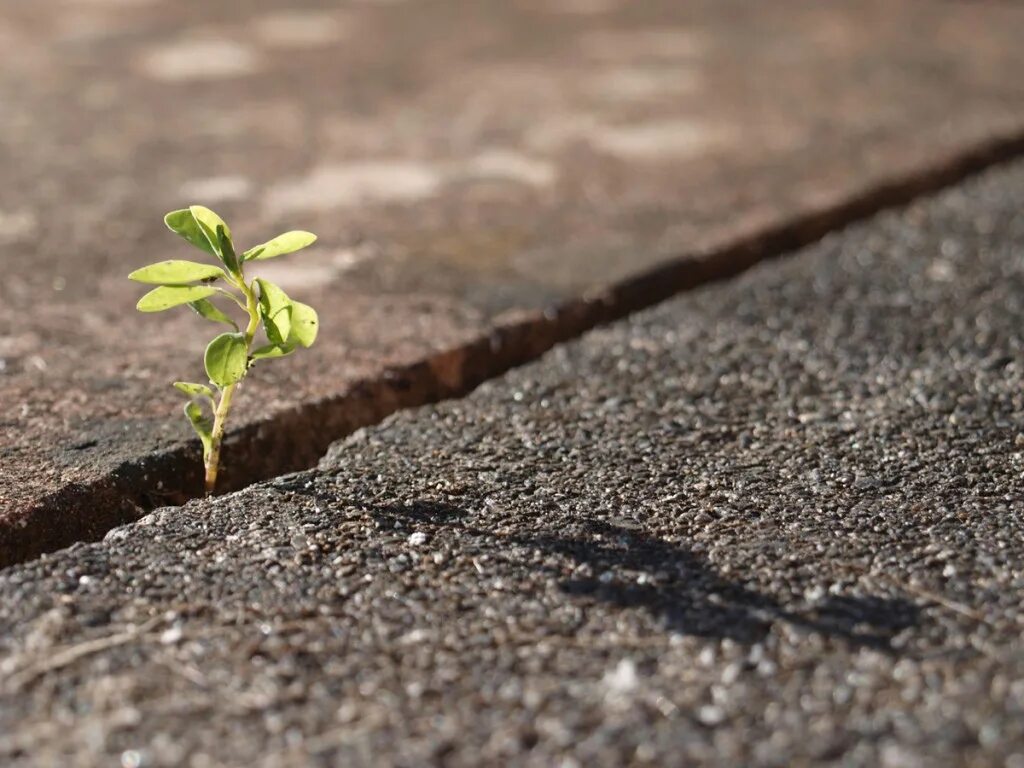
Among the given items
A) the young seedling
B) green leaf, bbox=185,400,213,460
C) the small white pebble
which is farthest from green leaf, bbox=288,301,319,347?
the small white pebble

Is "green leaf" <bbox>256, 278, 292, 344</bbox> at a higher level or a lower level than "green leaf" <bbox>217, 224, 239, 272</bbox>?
lower

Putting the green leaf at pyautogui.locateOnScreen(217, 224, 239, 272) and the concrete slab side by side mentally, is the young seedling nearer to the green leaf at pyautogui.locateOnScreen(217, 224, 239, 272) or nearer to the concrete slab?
the green leaf at pyautogui.locateOnScreen(217, 224, 239, 272)

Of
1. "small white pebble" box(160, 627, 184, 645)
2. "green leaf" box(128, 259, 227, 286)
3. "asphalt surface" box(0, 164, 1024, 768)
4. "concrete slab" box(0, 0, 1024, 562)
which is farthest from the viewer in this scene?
"concrete slab" box(0, 0, 1024, 562)

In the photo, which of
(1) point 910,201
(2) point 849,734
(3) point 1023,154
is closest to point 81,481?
(2) point 849,734

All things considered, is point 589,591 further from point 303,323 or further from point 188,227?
point 188,227

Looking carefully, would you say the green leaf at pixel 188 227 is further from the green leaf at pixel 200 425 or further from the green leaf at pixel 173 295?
the green leaf at pixel 200 425

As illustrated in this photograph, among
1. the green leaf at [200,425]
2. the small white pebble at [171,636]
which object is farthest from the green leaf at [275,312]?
the small white pebble at [171,636]

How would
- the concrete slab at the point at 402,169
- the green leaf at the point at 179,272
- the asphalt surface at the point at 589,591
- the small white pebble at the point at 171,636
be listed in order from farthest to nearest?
the concrete slab at the point at 402,169
the green leaf at the point at 179,272
the small white pebble at the point at 171,636
the asphalt surface at the point at 589,591

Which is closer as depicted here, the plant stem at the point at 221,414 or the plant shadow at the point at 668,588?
the plant shadow at the point at 668,588
